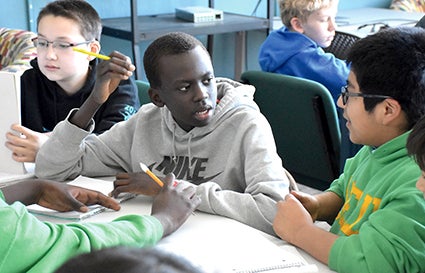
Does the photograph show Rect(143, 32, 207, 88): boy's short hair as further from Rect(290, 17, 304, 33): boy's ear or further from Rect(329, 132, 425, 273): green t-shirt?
Rect(290, 17, 304, 33): boy's ear

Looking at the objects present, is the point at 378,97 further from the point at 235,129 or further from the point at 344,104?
the point at 235,129

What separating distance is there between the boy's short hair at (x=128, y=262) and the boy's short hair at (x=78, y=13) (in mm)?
1826

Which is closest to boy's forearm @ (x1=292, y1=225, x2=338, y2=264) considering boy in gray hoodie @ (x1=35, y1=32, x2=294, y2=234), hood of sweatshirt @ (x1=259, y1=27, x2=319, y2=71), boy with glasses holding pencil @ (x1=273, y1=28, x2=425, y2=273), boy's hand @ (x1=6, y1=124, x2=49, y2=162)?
boy with glasses holding pencil @ (x1=273, y1=28, x2=425, y2=273)

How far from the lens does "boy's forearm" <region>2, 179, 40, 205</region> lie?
1.53 meters

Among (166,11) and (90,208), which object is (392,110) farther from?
(166,11)

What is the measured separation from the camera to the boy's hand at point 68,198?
1.52m

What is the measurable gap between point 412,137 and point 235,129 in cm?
54

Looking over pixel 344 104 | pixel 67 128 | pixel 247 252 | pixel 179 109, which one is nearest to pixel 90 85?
pixel 67 128

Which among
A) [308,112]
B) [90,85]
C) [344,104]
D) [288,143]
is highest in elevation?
[344,104]

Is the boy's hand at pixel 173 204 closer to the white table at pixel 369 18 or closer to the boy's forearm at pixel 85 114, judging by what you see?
the boy's forearm at pixel 85 114

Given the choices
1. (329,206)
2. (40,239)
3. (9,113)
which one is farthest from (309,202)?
(9,113)

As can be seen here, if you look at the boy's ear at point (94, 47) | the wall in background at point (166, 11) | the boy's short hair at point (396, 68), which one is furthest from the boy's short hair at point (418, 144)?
the wall in background at point (166, 11)

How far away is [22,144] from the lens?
1.83 metres

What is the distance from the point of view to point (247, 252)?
1.25 meters
